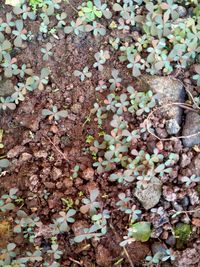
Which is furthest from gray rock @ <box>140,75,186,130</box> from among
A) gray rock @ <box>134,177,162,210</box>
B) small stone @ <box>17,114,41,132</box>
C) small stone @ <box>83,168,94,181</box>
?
small stone @ <box>17,114,41,132</box>

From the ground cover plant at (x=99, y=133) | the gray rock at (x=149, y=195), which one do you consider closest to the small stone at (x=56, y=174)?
the ground cover plant at (x=99, y=133)

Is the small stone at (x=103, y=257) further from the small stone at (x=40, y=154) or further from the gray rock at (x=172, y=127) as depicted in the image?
the gray rock at (x=172, y=127)

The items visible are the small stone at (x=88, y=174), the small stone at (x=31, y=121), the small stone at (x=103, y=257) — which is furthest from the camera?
the small stone at (x=31, y=121)

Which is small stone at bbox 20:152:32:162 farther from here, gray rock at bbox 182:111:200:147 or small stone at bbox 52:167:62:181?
gray rock at bbox 182:111:200:147

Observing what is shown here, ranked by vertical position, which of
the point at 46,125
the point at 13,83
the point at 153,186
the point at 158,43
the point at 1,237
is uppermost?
the point at 158,43

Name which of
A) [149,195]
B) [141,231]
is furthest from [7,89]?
[141,231]

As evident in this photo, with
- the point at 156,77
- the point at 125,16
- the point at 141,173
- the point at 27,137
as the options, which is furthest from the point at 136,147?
the point at 125,16

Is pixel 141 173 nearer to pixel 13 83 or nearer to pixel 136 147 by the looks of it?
pixel 136 147

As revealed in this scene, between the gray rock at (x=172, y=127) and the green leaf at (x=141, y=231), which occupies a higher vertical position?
the gray rock at (x=172, y=127)
